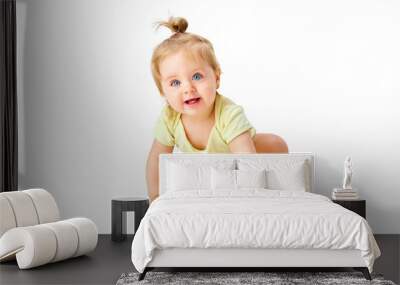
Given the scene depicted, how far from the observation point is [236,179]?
6059 mm

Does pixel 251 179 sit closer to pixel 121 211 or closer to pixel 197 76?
pixel 197 76

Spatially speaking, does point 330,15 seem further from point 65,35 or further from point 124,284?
point 124,284

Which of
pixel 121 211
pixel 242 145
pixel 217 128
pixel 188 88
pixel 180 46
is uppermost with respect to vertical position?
pixel 180 46

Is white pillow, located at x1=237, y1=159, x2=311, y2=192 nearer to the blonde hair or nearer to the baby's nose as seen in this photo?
the baby's nose

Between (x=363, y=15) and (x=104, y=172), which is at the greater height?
(x=363, y=15)

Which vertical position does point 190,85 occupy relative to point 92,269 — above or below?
above

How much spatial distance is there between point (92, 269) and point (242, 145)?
6.98 ft

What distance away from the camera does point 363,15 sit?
702 centimetres

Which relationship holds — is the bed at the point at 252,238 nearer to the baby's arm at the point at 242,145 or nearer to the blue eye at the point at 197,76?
the baby's arm at the point at 242,145

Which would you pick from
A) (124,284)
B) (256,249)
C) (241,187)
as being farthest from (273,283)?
(241,187)

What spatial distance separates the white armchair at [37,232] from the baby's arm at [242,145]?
167 centimetres

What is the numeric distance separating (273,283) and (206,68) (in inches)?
110

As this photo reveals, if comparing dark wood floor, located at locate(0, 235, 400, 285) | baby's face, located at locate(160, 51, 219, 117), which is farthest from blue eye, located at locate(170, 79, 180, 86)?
dark wood floor, located at locate(0, 235, 400, 285)

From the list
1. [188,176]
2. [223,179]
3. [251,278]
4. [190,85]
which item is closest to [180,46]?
[190,85]
